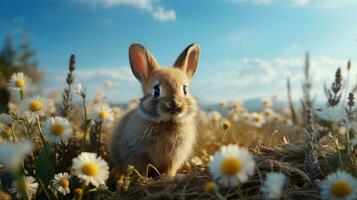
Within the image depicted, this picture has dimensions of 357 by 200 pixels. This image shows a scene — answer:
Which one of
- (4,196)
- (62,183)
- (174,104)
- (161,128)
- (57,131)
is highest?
(174,104)

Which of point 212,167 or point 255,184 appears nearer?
point 212,167

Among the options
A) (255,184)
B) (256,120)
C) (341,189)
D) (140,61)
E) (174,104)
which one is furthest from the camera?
(256,120)

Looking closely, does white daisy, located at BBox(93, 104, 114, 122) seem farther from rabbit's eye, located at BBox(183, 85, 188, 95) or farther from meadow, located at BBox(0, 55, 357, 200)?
rabbit's eye, located at BBox(183, 85, 188, 95)

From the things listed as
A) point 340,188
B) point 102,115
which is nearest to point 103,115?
point 102,115

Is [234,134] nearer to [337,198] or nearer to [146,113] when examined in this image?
[146,113]

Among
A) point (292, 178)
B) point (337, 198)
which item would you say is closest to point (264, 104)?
point (292, 178)

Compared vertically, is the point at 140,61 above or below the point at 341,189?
above

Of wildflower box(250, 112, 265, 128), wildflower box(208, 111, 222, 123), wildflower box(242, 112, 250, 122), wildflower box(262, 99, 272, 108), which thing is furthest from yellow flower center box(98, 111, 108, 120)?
wildflower box(262, 99, 272, 108)

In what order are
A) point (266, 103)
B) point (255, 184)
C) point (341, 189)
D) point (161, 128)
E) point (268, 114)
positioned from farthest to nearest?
1. point (266, 103)
2. point (268, 114)
3. point (161, 128)
4. point (255, 184)
5. point (341, 189)

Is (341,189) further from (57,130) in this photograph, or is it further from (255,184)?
(57,130)
